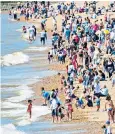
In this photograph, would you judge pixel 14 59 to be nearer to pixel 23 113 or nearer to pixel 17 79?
pixel 17 79

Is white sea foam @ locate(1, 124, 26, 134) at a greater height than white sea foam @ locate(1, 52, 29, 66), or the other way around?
white sea foam @ locate(1, 124, 26, 134)

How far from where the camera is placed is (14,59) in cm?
3641

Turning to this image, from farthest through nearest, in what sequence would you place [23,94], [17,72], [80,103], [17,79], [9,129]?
[17,72] → [17,79] → [23,94] → [80,103] → [9,129]

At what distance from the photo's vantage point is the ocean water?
70.6 feet

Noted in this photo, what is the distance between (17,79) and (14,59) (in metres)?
6.81

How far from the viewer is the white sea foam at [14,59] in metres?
35.3

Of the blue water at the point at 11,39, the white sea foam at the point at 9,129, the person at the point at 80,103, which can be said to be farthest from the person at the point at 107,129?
the blue water at the point at 11,39

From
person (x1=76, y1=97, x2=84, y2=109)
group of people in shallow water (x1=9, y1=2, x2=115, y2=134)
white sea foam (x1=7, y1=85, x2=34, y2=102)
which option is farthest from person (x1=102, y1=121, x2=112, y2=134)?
white sea foam (x1=7, y1=85, x2=34, y2=102)

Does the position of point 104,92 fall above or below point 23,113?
above

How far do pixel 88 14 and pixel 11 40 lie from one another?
23.6 feet

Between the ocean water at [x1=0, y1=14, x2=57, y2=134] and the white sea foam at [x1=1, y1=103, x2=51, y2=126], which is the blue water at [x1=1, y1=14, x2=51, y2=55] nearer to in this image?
the ocean water at [x1=0, y1=14, x2=57, y2=134]

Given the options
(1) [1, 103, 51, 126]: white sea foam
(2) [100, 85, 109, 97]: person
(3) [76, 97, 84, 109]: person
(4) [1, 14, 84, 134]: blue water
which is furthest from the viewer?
(2) [100, 85, 109, 97]: person

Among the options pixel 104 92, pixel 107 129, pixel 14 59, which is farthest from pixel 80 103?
pixel 14 59

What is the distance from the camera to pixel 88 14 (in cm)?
4875
